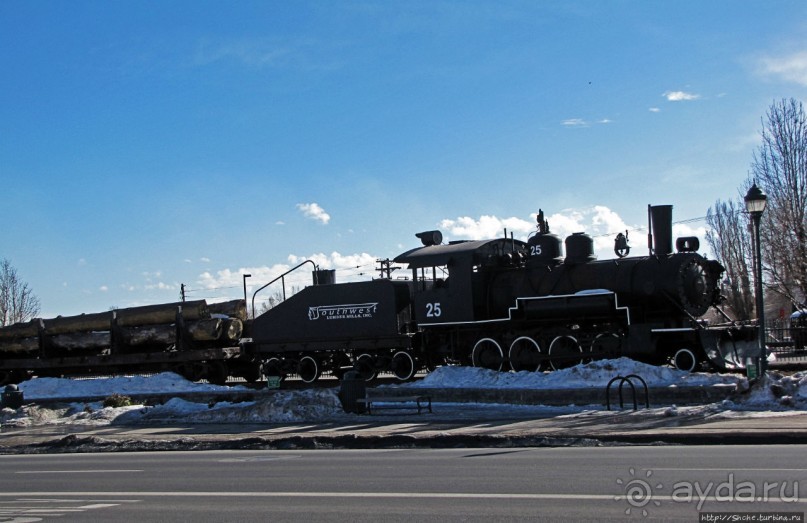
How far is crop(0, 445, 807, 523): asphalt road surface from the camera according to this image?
22.4 ft

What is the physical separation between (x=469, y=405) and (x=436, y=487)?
30.0 ft

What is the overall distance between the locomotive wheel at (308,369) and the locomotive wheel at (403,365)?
2.60 meters

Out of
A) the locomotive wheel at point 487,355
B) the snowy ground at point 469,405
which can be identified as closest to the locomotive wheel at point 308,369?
the snowy ground at point 469,405

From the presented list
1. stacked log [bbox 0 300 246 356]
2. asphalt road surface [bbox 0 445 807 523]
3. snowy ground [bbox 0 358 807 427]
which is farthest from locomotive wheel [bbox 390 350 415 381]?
asphalt road surface [bbox 0 445 807 523]

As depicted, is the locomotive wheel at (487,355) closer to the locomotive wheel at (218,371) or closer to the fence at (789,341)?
the locomotive wheel at (218,371)

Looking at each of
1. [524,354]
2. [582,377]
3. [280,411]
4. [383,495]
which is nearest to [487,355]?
[524,354]

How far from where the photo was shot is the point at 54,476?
10.7m

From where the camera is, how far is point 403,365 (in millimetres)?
22812

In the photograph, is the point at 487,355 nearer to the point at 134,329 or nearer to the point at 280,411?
the point at 280,411

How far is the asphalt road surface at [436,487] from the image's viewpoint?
22.4 ft

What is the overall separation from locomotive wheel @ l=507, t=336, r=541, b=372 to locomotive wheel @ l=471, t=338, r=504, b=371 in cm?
33

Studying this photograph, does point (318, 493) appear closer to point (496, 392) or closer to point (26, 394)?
point (496, 392)

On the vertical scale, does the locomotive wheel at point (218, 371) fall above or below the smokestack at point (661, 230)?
below

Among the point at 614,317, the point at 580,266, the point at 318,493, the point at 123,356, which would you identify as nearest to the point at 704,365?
the point at 614,317
